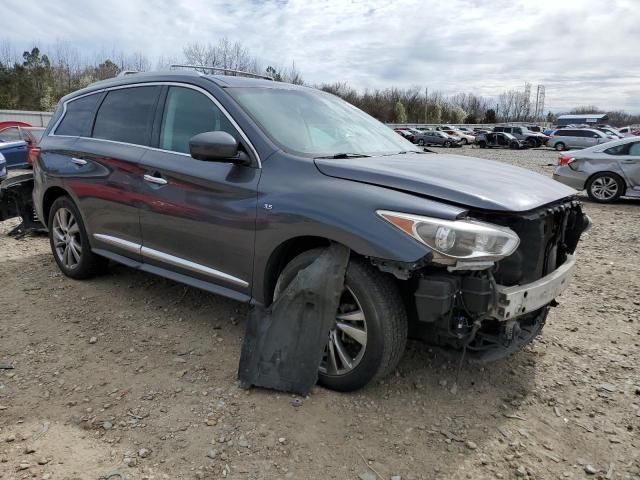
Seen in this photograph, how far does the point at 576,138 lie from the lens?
3475cm

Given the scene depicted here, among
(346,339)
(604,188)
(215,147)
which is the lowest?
(346,339)

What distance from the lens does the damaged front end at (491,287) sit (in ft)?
8.52

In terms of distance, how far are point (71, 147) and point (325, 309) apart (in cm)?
309

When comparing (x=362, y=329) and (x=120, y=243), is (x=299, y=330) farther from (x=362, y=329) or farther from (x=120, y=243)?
(x=120, y=243)

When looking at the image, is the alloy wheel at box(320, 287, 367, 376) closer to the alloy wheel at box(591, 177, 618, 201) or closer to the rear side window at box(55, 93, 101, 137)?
the rear side window at box(55, 93, 101, 137)

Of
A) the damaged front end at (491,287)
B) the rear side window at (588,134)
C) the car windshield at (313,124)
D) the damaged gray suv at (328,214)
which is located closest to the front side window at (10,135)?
the damaged gray suv at (328,214)

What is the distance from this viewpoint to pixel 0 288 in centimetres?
484

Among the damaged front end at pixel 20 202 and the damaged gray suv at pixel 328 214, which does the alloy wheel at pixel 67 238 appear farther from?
the damaged front end at pixel 20 202

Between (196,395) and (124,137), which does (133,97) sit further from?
(196,395)

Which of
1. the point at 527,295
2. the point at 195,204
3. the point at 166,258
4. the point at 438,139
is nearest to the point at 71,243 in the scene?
the point at 166,258

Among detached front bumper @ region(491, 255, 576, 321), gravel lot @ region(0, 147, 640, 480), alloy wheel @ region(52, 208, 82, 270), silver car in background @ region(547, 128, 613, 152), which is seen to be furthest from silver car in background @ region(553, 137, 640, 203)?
silver car in background @ region(547, 128, 613, 152)

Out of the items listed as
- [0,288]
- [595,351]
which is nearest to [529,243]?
[595,351]

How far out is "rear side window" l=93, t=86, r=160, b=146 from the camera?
13.3ft

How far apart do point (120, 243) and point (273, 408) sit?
2.08 m
